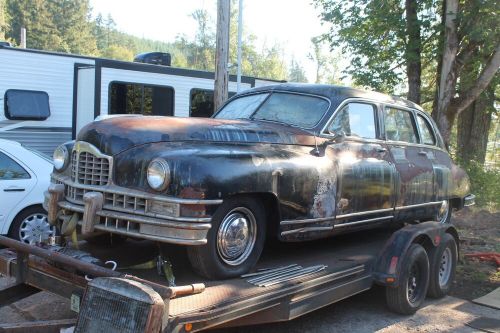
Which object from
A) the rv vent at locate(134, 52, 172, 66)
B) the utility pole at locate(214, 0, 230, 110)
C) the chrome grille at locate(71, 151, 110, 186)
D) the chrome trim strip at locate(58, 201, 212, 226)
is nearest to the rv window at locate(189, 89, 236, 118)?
the rv vent at locate(134, 52, 172, 66)

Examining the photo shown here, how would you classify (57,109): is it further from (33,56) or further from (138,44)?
(138,44)

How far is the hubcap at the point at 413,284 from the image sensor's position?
17.5 feet

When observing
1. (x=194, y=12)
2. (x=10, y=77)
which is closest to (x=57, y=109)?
(x=10, y=77)

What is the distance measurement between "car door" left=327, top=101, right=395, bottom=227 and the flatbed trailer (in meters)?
0.36

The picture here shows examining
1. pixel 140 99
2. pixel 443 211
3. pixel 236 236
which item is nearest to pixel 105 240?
pixel 236 236

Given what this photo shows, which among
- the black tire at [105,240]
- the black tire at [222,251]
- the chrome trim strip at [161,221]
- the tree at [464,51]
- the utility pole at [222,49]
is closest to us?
the chrome trim strip at [161,221]

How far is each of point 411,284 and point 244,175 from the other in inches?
92.9

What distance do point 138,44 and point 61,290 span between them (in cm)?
13265

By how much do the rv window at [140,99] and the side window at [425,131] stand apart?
227 inches

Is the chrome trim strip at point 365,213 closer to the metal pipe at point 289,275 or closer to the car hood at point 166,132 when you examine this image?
the metal pipe at point 289,275

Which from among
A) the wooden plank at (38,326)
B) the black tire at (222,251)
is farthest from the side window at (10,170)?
the black tire at (222,251)

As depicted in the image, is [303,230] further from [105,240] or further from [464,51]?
[464,51]

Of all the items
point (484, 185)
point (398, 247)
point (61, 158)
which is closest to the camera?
point (61, 158)

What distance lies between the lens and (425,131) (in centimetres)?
680
